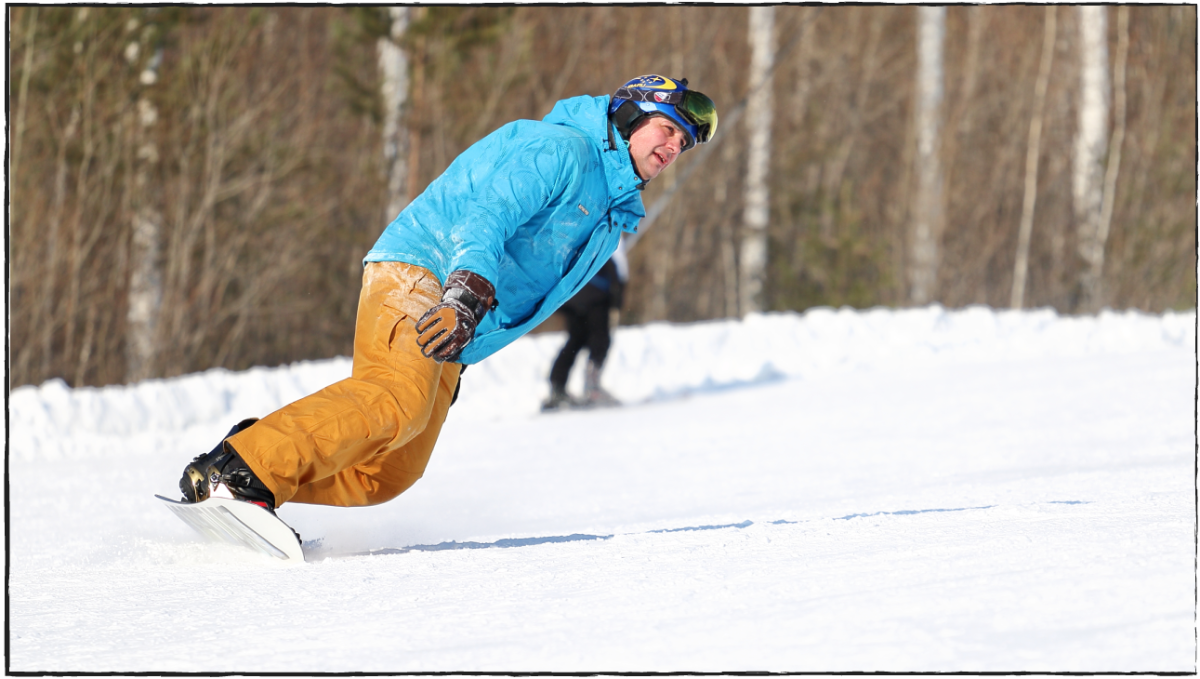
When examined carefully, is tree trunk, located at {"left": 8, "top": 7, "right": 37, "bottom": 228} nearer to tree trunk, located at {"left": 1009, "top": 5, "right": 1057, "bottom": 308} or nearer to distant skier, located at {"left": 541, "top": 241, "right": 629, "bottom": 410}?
distant skier, located at {"left": 541, "top": 241, "right": 629, "bottom": 410}

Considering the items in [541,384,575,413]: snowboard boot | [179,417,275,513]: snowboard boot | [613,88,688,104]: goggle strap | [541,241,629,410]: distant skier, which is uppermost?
[613,88,688,104]: goggle strap

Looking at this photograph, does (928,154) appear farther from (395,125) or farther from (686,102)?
(686,102)

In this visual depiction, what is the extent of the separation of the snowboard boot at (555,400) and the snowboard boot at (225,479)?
4.18 metres

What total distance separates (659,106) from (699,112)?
11 centimetres

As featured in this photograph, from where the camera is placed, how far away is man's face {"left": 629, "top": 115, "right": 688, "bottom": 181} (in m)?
3.12

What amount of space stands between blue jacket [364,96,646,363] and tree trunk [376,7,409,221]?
28.1ft

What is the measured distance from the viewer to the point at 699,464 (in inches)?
210

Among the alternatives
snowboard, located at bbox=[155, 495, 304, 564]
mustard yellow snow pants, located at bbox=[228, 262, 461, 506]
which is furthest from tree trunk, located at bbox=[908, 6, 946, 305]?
snowboard, located at bbox=[155, 495, 304, 564]

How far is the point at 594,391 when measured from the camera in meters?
7.10

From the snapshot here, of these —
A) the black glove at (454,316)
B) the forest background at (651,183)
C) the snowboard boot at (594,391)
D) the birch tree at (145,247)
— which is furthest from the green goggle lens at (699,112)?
the birch tree at (145,247)

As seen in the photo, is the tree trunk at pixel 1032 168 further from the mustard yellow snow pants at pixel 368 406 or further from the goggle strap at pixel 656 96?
the mustard yellow snow pants at pixel 368 406

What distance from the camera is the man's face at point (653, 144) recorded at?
3.12 m

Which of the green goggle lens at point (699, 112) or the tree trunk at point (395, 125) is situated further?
the tree trunk at point (395, 125)

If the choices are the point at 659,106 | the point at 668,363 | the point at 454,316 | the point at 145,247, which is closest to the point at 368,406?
the point at 454,316
